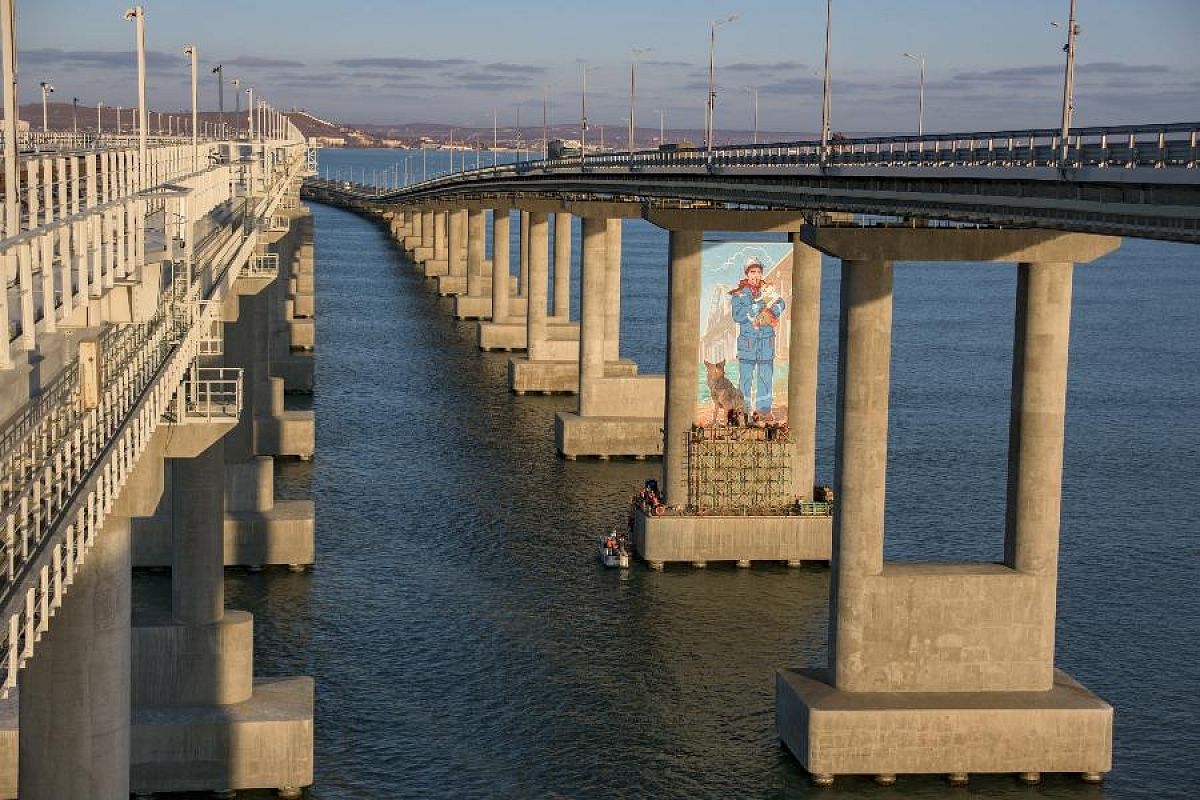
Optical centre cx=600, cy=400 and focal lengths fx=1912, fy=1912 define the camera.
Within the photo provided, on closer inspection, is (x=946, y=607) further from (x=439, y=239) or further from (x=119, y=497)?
(x=439, y=239)

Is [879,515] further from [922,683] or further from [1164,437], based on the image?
[1164,437]

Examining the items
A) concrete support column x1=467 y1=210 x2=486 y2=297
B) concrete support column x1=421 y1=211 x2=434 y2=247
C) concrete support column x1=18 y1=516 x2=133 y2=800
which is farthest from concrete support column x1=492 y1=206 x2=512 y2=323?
concrete support column x1=18 y1=516 x2=133 y2=800

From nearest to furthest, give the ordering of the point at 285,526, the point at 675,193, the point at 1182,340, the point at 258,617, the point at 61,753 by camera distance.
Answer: the point at 61,753
the point at 258,617
the point at 285,526
the point at 675,193
the point at 1182,340

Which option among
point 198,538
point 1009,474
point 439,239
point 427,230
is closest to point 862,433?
point 1009,474

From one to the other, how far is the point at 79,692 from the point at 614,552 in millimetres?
30213

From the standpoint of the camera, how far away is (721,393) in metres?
57.2

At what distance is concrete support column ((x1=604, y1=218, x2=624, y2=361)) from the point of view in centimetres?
7719

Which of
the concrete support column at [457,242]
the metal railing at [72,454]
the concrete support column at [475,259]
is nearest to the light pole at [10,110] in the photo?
the metal railing at [72,454]

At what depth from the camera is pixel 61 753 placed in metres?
24.3

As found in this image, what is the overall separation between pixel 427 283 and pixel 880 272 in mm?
129454

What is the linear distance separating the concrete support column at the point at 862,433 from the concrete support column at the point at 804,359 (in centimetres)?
1714

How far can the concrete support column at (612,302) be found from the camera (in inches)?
3039

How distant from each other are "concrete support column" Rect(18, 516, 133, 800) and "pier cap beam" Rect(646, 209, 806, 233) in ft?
111

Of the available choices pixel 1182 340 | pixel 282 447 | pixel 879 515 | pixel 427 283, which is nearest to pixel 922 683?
pixel 879 515
